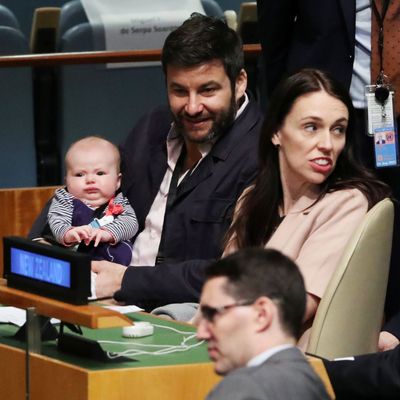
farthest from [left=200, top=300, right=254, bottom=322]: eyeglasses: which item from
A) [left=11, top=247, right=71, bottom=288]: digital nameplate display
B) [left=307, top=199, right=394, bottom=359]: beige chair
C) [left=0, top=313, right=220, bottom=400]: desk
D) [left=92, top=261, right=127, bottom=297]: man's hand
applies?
[left=92, top=261, right=127, bottom=297]: man's hand

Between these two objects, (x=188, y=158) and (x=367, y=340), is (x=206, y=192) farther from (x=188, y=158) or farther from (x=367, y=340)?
(x=367, y=340)

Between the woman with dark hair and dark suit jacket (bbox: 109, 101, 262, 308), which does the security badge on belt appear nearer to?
dark suit jacket (bbox: 109, 101, 262, 308)

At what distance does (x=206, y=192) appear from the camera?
4938 millimetres

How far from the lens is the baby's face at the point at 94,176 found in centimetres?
527

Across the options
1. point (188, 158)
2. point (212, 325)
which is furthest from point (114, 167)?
point (212, 325)

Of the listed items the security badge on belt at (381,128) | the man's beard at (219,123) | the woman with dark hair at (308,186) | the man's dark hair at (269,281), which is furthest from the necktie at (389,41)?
the man's dark hair at (269,281)

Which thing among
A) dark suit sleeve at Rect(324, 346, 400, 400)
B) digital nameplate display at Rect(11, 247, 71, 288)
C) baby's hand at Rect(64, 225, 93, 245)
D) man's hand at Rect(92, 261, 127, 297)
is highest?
digital nameplate display at Rect(11, 247, 71, 288)

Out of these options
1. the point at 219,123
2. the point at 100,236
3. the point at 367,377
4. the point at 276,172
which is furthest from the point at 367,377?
the point at 100,236

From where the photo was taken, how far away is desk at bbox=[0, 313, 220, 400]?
360 centimetres

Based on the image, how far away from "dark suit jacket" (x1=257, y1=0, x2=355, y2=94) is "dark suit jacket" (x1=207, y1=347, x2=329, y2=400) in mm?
2157

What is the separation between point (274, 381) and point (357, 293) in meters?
1.35

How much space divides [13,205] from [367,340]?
8.87 ft

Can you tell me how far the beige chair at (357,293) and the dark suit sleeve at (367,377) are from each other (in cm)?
37

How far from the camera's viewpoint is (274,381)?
2830mm
